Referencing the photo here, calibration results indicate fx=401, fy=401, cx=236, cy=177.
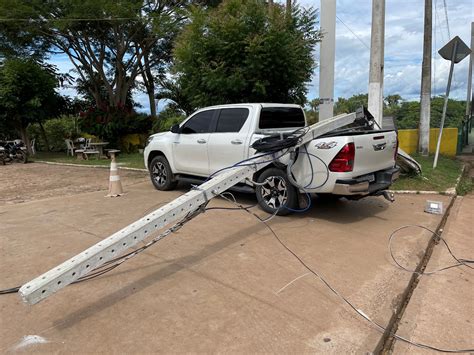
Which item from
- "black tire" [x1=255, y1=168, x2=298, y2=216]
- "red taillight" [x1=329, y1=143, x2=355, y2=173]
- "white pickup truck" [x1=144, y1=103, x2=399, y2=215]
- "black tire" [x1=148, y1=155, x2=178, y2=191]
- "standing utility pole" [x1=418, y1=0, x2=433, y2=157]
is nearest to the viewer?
"red taillight" [x1=329, y1=143, x2=355, y2=173]

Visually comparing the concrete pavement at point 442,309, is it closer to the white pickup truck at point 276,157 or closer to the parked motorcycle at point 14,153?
the white pickup truck at point 276,157

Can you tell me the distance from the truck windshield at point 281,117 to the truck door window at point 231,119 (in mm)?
316

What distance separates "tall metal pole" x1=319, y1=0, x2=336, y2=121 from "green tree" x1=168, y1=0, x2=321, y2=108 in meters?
0.60

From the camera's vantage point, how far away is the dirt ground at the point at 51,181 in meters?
9.20

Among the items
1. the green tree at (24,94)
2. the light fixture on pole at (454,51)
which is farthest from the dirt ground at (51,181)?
the light fixture on pole at (454,51)

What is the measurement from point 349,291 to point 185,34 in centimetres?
912

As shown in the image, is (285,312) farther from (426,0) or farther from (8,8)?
(8,8)

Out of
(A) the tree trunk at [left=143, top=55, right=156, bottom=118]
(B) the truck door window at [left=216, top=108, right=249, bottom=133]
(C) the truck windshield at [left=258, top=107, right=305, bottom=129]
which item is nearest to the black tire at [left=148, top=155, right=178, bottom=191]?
(B) the truck door window at [left=216, top=108, right=249, bottom=133]

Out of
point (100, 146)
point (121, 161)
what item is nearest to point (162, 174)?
point (121, 161)

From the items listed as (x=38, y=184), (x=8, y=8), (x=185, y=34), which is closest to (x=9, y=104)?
(x=8, y=8)

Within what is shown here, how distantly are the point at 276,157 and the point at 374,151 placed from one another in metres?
1.45

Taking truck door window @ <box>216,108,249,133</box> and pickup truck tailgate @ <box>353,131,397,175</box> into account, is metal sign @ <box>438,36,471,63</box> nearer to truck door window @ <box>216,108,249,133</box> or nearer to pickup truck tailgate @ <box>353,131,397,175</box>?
pickup truck tailgate @ <box>353,131,397,175</box>

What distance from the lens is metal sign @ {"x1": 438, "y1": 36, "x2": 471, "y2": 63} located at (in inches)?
376

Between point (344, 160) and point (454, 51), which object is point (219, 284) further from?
point (454, 51)
